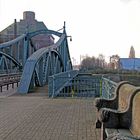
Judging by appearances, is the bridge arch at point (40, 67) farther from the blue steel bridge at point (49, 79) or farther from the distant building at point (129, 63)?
the distant building at point (129, 63)

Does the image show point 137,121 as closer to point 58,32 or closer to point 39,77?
point 39,77

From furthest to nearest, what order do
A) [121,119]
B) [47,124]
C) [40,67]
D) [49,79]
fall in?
[40,67] → [49,79] → [47,124] → [121,119]

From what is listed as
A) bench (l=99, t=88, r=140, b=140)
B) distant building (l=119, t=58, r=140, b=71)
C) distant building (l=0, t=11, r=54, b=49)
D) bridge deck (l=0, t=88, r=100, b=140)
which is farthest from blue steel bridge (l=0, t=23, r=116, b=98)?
distant building (l=119, t=58, r=140, b=71)

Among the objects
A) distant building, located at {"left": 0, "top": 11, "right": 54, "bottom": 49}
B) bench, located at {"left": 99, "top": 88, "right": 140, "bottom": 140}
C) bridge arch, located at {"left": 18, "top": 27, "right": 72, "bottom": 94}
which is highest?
distant building, located at {"left": 0, "top": 11, "right": 54, "bottom": 49}

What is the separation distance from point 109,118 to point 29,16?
103488 mm

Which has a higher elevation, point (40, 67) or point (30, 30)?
point (30, 30)

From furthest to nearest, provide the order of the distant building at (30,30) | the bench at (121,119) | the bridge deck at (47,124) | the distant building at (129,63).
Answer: the distant building at (129,63) < the distant building at (30,30) < the bridge deck at (47,124) < the bench at (121,119)

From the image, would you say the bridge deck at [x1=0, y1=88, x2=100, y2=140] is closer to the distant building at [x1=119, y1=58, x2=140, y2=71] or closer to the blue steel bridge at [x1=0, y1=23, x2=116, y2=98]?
the blue steel bridge at [x1=0, y1=23, x2=116, y2=98]

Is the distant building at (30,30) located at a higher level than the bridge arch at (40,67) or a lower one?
higher

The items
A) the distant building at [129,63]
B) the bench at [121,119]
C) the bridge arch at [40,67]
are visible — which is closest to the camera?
the bench at [121,119]

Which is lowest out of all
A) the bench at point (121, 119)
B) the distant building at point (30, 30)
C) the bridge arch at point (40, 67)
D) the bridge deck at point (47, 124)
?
the bridge deck at point (47, 124)

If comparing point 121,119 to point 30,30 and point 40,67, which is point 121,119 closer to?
point 40,67

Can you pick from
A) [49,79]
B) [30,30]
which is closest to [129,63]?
[30,30]

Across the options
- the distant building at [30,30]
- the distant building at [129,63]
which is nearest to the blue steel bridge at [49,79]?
the distant building at [30,30]
